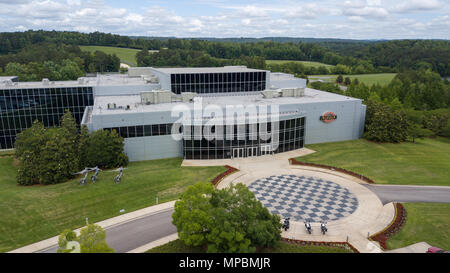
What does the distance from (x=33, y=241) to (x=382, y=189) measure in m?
41.1

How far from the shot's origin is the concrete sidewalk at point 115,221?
27.9 metres

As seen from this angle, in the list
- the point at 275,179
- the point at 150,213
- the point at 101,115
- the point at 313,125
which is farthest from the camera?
the point at 313,125

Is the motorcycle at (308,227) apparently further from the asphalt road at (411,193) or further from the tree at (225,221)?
the asphalt road at (411,193)

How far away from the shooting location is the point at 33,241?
94.9ft

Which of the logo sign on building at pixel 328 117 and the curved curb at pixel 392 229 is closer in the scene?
the curved curb at pixel 392 229

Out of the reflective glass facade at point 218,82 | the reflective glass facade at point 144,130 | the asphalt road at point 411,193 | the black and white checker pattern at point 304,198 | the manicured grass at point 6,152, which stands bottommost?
the manicured grass at point 6,152

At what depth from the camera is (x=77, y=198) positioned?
3694 cm

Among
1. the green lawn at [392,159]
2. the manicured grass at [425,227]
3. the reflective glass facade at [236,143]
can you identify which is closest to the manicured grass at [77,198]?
the reflective glass facade at [236,143]

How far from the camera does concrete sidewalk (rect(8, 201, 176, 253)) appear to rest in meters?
27.9

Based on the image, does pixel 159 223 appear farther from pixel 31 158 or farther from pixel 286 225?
pixel 31 158

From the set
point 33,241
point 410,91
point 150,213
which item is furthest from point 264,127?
point 410,91

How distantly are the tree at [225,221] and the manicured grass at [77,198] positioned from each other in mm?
12498

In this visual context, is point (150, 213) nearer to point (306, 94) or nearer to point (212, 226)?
point (212, 226)

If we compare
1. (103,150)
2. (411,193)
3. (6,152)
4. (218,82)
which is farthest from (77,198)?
(411,193)
